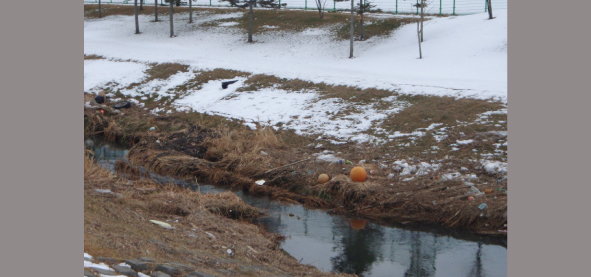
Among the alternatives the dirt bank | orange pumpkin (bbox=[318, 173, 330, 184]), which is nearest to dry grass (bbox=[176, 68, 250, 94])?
the dirt bank

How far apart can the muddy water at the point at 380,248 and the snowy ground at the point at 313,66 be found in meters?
4.45

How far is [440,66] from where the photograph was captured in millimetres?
22156

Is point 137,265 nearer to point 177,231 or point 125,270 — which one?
point 125,270

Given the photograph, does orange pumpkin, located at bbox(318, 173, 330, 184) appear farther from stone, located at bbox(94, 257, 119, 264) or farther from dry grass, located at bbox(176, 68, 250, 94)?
dry grass, located at bbox(176, 68, 250, 94)

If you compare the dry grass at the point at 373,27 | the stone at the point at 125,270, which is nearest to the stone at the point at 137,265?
the stone at the point at 125,270

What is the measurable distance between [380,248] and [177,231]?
370 centimetres

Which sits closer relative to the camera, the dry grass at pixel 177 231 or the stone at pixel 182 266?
the stone at pixel 182 266

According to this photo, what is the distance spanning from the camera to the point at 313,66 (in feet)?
80.2

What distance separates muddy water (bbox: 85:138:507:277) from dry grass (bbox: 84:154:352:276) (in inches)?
23.2

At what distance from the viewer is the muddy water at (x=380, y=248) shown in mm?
8672

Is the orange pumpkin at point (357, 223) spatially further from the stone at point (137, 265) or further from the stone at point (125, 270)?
the stone at point (125, 270)

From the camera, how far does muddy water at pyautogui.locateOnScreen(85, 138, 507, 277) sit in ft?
28.5

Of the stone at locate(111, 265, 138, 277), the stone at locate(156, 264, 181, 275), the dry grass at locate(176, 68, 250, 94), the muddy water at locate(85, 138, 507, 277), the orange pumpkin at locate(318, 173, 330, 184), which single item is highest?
the dry grass at locate(176, 68, 250, 94)

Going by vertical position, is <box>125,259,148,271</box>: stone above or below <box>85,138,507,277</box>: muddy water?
above
